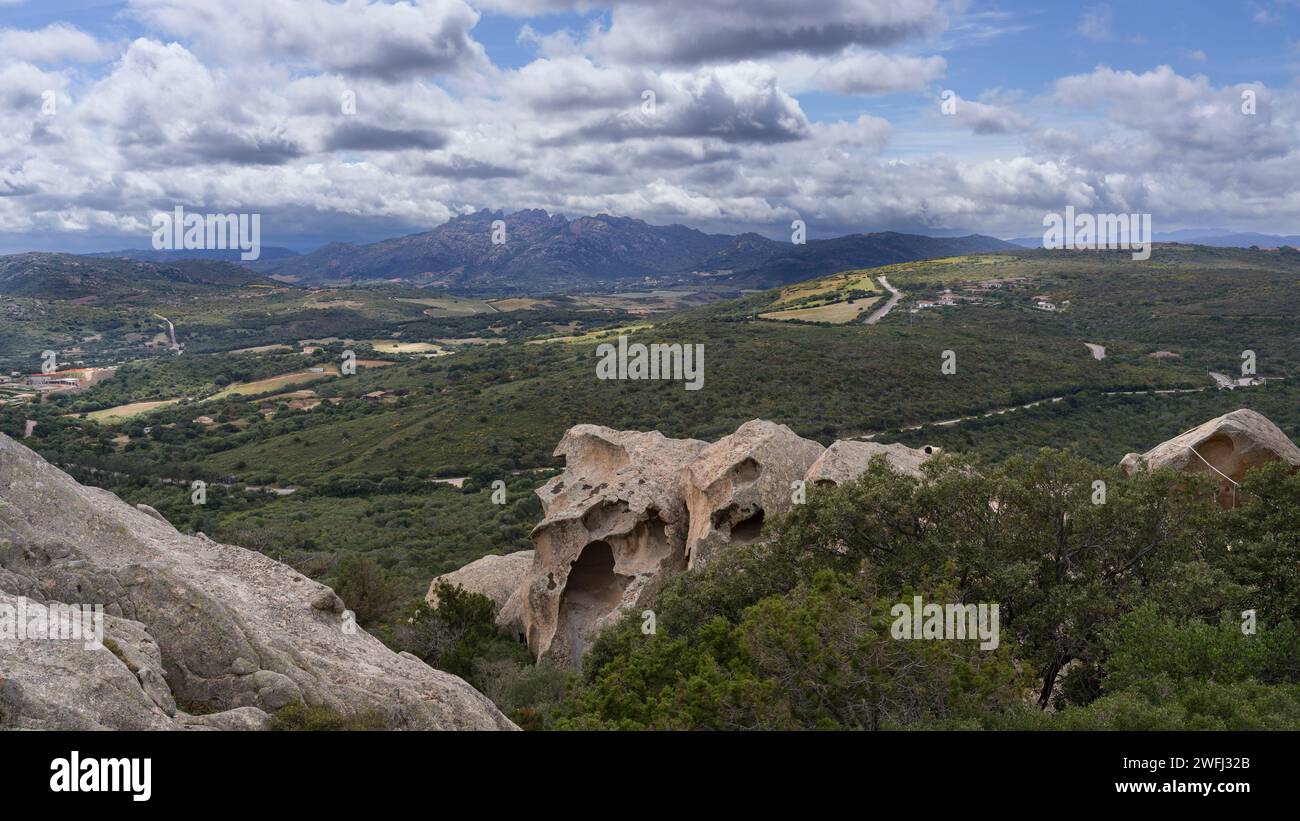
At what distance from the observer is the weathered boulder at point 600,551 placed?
96.0ft

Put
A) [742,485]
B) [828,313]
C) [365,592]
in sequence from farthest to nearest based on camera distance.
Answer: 1. [828,313]
2. [365,592]
3. [742,485]

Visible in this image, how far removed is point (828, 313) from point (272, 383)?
355 ft

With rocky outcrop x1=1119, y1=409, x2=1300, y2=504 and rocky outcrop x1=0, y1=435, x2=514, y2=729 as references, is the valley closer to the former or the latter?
rocky outcrop x1=0, y1=435, x2=514, y2=729

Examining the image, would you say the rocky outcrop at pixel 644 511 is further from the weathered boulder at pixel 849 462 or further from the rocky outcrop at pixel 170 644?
the rocky outcrop at pixel 170 644

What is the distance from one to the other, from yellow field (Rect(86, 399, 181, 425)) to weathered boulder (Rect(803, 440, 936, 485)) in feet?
400

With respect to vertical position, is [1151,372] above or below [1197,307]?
below

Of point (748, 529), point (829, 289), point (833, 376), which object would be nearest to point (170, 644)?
point (748, 529)

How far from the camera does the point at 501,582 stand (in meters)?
36.1

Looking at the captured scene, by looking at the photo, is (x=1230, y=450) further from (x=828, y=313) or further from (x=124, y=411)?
(x=124, y=411)

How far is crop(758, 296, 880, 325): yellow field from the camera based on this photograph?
462ft
